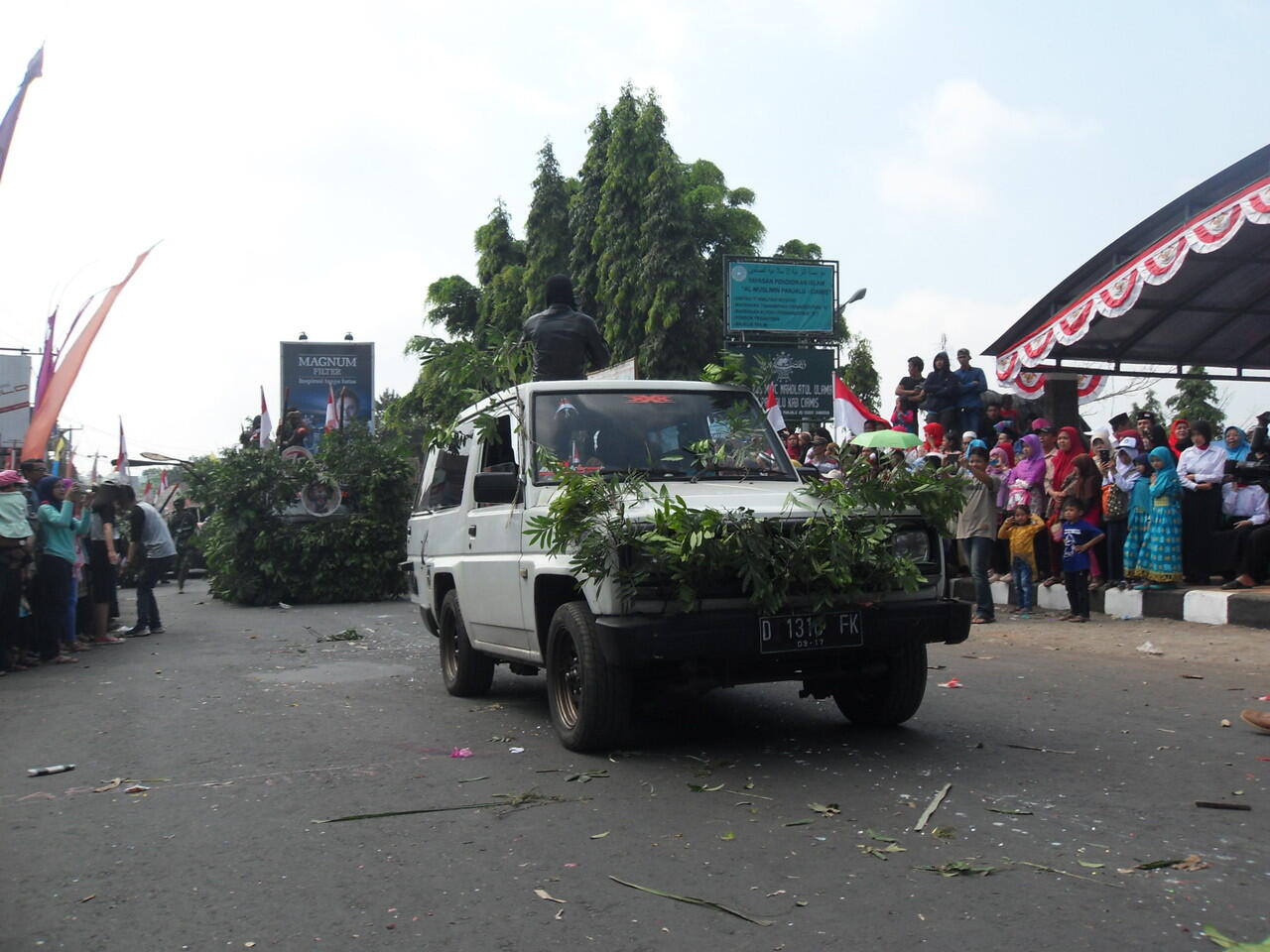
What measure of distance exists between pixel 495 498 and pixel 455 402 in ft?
5.13

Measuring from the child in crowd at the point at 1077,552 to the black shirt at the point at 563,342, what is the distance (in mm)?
6085

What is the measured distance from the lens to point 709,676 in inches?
233

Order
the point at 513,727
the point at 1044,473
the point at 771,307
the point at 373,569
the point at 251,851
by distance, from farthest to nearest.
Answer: the point at 771,307 → the point at 373,569 → the point at 1044,473 → the point at 513,727 → the point at 251,851

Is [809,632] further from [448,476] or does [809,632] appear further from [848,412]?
[848,412]

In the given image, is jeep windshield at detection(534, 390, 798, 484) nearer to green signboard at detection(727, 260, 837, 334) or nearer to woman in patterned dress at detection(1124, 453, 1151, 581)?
woman in patterned dress at detection(1124, 453, 1151, 581)

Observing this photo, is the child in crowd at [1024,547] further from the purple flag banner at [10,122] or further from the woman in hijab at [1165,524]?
the purple flag banner at [10,122]

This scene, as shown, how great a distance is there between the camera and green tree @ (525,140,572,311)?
44312mm

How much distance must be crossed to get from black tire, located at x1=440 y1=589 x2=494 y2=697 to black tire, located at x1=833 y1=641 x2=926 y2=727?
2.55 m

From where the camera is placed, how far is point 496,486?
661 cm

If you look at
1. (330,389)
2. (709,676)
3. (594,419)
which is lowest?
(709,676)

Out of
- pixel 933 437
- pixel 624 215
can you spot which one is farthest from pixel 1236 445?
pixel 624 215

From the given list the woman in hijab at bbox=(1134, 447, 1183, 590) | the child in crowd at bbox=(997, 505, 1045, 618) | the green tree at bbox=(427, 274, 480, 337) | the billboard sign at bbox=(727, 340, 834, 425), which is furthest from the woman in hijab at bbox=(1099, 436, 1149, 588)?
the green tree at bbox=(427, 274, 480, 337)

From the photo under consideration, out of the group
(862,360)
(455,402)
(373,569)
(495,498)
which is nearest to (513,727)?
(495,498)

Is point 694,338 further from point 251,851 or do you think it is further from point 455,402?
point 251,851
